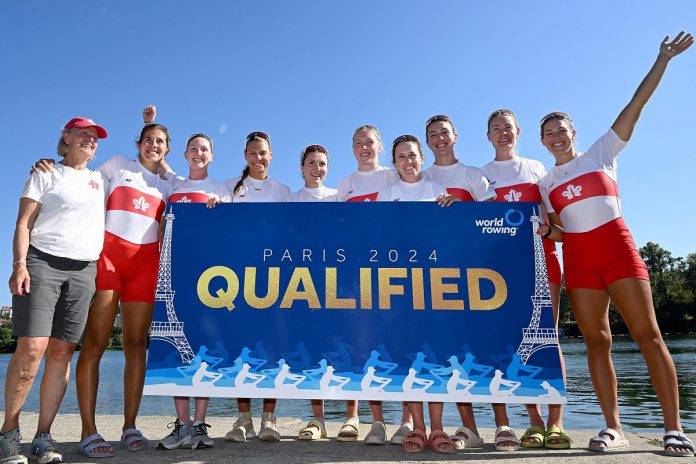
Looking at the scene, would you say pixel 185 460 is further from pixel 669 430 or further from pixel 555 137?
pixel 555 137

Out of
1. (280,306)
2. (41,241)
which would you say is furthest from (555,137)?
(41,241)

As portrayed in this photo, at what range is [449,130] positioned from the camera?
4660 millimetres

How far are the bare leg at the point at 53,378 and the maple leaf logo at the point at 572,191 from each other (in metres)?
4.35

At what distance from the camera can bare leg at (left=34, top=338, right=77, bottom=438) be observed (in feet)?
12.1

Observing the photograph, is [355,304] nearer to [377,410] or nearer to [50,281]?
[377,410]

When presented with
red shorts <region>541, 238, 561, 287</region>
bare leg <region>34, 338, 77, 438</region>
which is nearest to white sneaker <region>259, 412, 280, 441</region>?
bare leg <region>34, 338, 77, 438</region>

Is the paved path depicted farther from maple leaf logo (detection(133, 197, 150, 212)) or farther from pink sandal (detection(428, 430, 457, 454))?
maple leaf logo (detection(133, 197, 150, 212))

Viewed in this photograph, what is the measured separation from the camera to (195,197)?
14.7 ft

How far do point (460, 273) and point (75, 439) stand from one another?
4.04 metres

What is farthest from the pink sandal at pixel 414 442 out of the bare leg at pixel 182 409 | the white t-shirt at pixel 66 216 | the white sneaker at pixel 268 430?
the white t-shirt at pixel 66 216

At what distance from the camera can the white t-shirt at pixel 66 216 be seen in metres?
3.74

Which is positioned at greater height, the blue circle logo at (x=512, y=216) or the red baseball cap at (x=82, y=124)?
the red baseball cap at (x=82, y=124)

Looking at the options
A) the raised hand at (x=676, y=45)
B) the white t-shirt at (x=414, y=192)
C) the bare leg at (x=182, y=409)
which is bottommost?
the bare leg at (x=182, y=409)

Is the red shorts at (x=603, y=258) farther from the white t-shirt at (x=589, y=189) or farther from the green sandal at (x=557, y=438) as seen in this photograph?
the green sandal at (x=557, y=438)
